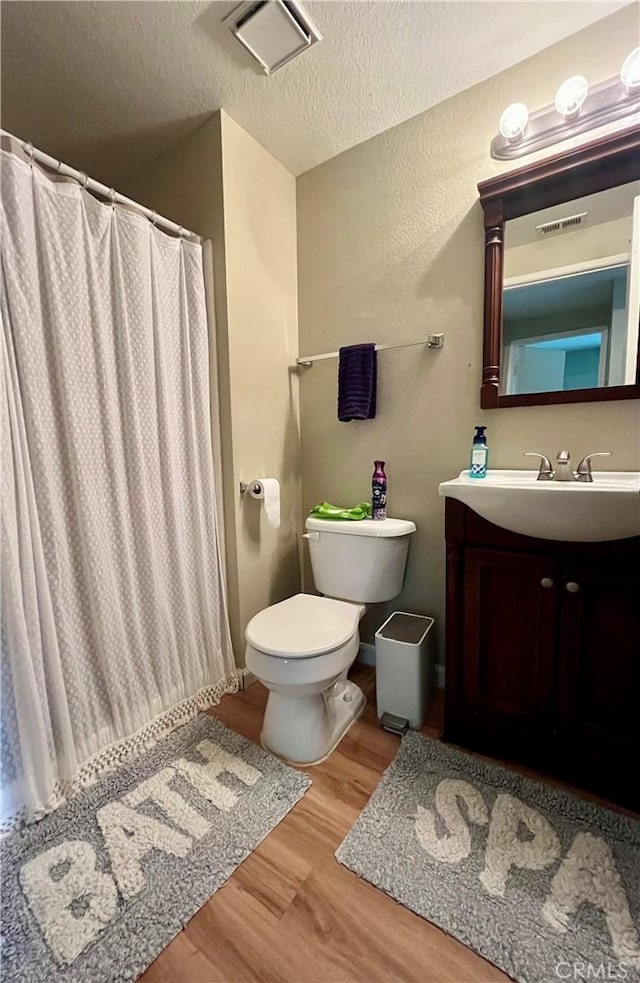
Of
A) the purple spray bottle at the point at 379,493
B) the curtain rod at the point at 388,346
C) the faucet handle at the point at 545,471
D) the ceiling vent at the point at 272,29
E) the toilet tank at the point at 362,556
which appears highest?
the ceiling vent at the point at 272,29

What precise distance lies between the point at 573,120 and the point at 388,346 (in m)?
0.85

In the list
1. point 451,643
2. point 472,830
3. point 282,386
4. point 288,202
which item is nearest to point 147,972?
point 472,830

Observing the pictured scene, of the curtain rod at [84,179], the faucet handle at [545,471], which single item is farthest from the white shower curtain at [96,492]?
the faucet handle at [545,471]

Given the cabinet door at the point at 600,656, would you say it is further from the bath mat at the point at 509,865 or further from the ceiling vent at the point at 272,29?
the ceiling vent at the point at 272,29

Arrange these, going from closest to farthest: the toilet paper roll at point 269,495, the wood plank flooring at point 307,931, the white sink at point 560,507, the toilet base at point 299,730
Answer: the wood plank flooring at point 307,931
the white sink at point 560,507
the toilet base at point 299,730
the toilet paper roll at point 269,495

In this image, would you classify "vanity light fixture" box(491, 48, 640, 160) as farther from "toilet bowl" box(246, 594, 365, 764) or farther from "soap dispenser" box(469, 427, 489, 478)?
"toilet bowl" box(246, 594, 365, 764)

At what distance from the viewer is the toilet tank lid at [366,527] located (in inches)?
57.0

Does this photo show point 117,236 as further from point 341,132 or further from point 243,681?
point 243,681

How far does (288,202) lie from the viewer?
1788mm

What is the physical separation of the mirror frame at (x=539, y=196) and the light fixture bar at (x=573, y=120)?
0.10 metres

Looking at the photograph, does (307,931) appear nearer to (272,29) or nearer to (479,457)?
(479,457)

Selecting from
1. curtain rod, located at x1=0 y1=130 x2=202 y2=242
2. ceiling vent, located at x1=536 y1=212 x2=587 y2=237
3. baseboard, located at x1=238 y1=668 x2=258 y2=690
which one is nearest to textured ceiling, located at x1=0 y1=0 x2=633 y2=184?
curtain rod, located at x1=0 y1=130 x2=202 y2=242

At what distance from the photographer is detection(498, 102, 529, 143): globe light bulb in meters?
1.24

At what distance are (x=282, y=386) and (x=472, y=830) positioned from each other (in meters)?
1.69
